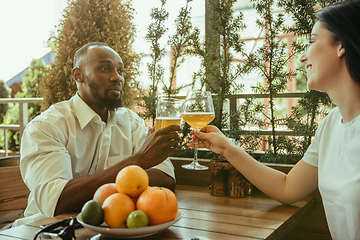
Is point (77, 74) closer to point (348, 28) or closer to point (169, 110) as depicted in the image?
point (169, 110)

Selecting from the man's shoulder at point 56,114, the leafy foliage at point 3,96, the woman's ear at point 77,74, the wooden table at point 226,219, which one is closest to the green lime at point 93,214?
the wooden table at point 226,219

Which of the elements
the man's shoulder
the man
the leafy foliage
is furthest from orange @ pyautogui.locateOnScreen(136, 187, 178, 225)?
the leafy foliage

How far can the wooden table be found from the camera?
3.51ft

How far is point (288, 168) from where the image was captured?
5.86 feet

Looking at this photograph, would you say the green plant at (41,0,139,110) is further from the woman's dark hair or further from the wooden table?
the woman's dark hair

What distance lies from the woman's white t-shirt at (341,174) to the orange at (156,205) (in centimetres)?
72

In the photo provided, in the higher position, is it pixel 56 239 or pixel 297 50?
pixel 297 50

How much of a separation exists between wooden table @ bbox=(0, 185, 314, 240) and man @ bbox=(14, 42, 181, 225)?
178 millimetres

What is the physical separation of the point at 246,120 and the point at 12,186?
170 cm

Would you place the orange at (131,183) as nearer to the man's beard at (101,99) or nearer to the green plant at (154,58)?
the man's beard at (101,99)

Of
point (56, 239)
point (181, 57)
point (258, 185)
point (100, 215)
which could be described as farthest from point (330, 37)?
point (181, 57)

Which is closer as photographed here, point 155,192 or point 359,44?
point 155,192

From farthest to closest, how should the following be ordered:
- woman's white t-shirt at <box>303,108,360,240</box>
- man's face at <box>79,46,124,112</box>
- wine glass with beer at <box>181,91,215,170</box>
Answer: man's face at <box>79,46,124,112</box> → wine glass with beer at <box>181,91,215,170</box> → woman's white t-shirt at <box>303,108,360,240</box>

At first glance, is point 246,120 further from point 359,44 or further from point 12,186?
point 12,186
